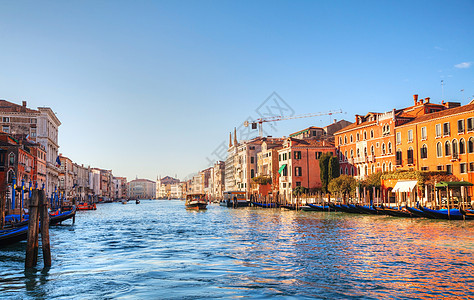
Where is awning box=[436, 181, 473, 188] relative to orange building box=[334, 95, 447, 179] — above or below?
below

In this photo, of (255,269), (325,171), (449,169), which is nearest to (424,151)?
(449,169)

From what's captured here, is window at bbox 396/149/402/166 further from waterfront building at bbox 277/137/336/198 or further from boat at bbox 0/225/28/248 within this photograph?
boat at bbox 0/225/28/248

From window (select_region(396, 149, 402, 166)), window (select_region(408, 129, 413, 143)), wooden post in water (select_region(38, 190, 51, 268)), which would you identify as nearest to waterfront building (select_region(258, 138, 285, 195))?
window (select_region(396, 149, 402, 166))

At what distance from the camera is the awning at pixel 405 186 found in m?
32.5

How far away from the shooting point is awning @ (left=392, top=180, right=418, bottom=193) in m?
32.5

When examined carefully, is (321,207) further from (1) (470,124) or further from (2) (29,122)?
(2) (29,122)

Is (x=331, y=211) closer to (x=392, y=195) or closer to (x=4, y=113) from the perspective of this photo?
(x=392, y=195)

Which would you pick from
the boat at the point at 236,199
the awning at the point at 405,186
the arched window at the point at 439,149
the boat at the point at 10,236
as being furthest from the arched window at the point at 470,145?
the boat at the point at 236,199

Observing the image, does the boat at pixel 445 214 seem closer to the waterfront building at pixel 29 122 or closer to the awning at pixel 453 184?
the awning at pixel 453 184

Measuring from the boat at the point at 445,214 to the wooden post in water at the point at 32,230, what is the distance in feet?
70.1

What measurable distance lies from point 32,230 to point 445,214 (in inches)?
856

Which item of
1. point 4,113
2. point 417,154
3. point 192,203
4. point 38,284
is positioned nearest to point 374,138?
point 417,154

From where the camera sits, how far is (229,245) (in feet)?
52.9

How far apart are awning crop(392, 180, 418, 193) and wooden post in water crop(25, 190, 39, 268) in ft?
87.3
